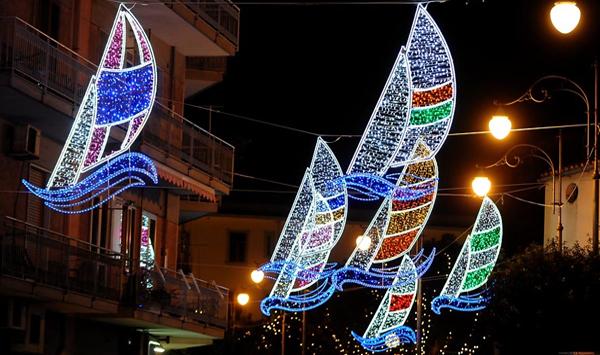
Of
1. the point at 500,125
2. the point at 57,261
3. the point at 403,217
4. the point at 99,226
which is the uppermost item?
the point at 500,125

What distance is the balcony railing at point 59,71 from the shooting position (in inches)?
1040

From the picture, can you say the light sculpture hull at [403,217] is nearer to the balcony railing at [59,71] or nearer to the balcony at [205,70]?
the balcony railing at [59,71]

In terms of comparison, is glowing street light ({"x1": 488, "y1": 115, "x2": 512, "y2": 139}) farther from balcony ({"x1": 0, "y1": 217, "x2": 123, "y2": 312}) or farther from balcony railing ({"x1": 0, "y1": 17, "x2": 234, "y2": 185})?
balcony ({"x1": 0, "y1": 217, "x2": 123, "y2": 312})

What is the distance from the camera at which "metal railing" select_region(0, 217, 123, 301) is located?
2672 cm

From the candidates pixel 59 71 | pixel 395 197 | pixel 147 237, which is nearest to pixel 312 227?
pixel 395 197

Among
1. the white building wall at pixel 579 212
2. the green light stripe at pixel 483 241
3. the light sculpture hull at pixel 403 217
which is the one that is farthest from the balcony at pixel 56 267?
the white building wall at pixel 579 212

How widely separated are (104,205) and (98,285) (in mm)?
3243

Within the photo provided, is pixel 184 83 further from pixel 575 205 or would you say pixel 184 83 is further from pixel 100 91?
pixel 575 205

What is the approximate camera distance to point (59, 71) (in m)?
28.5

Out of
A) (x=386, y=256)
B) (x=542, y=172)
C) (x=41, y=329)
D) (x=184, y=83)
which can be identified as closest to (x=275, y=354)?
(x=542, y=172)

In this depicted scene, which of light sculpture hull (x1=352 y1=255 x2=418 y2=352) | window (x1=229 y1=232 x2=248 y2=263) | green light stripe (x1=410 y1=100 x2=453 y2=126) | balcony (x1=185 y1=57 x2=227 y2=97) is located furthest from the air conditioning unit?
window (x1=229 y1=232 x2=248 y2=263)

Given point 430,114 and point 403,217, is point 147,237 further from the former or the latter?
point 430,114

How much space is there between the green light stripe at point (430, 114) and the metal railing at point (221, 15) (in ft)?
32.9

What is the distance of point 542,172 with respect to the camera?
57.5 meters
